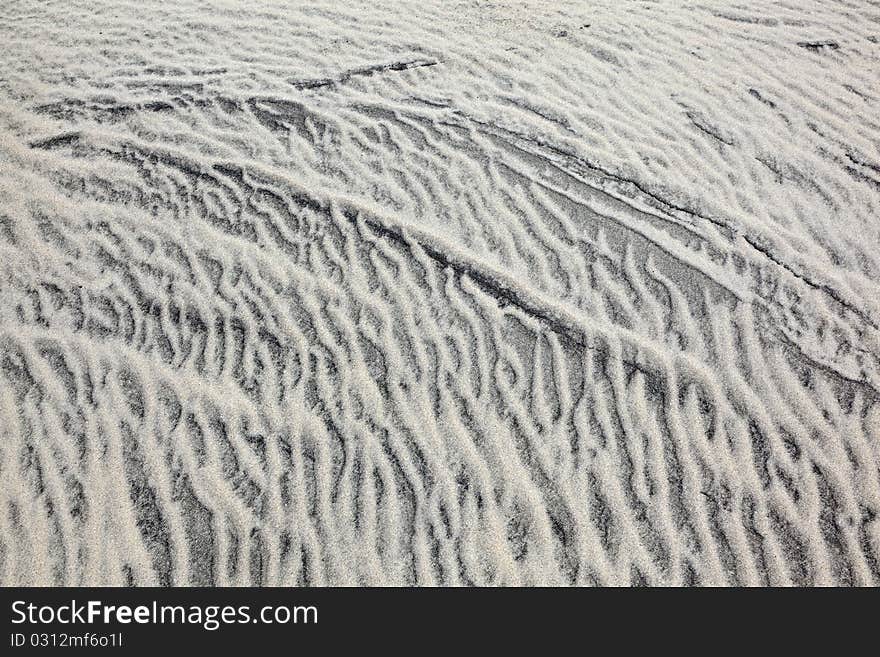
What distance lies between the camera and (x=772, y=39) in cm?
575

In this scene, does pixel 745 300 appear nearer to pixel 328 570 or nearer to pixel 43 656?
pixel 328 570

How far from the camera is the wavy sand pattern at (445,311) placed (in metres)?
3.07

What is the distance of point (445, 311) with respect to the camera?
380 cm

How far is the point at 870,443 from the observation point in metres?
3.26

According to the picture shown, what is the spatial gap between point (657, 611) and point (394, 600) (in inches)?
46.5

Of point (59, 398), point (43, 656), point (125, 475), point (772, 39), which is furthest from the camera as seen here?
point (772, 39)

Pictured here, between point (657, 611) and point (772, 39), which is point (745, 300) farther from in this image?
point (772, 39)

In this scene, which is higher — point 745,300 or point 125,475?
point 745,300

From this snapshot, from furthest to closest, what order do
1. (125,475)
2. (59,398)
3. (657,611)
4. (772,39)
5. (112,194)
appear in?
(772,39), (112,194), (59,398), (125,475), (657,611)

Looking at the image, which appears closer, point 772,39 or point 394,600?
point 394,600

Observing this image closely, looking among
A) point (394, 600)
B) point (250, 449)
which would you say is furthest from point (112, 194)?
point (394, 600)

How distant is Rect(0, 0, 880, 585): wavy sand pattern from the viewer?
3070 mm

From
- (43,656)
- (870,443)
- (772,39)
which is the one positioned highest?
(772,39)

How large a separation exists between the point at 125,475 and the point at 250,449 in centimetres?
62
